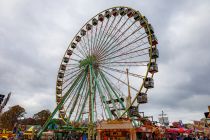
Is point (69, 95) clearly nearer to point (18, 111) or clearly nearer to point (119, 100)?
point (119, 100)

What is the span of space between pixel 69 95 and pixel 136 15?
13876 mm

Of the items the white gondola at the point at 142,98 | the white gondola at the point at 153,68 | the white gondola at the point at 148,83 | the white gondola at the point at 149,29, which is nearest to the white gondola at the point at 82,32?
the white gondola at the point at 149,29

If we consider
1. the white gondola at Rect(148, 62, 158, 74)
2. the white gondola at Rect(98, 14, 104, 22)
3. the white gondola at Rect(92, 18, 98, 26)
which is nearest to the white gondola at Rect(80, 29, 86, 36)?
the white gondola at Rect(92, 18, 98, 26)

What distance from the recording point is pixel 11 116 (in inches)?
3162

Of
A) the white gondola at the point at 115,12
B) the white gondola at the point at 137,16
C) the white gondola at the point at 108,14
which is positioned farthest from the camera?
the white gondola at the point at 108,14

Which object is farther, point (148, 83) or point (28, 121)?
point (28, 121)

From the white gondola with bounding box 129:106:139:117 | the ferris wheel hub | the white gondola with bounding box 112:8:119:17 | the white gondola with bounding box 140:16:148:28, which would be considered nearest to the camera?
the white gondola with bounding box 129:106:139:117

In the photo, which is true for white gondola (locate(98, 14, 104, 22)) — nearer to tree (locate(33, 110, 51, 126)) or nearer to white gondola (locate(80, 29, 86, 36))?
white gondola (locate(80, 29, 86, 36))

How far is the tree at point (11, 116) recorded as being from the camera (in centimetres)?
7838

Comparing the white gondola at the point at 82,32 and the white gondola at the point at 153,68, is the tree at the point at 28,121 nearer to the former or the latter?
the white gondola at the point at 82,32

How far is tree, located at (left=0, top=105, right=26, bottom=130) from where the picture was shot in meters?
78.4

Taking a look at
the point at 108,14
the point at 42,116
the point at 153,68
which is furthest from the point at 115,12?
the point at 42,116

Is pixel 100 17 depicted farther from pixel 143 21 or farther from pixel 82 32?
pixel 143 21

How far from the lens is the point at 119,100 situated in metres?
28.6
